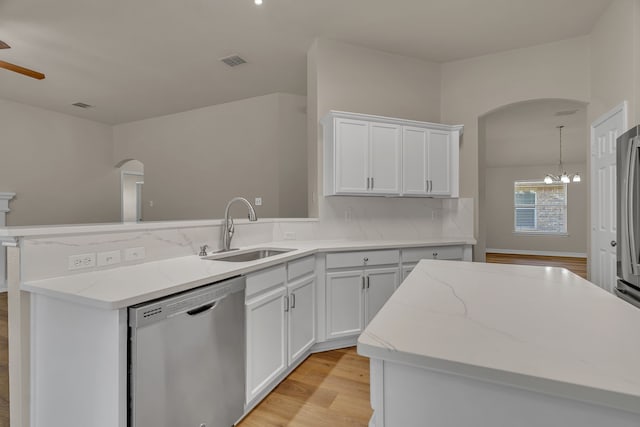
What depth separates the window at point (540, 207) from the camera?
26.3 ft

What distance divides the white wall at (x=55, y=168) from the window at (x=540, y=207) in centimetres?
997

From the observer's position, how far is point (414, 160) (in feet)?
10.9

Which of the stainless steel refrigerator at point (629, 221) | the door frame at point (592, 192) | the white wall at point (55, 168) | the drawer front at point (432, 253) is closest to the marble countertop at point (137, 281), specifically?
the drawer front at point (432, 253)

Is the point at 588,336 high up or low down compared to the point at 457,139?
down

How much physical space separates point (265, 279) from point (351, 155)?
1.64 meters

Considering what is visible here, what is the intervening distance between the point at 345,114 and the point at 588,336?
265 cm

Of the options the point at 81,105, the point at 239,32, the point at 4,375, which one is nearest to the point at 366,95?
the point at 239,32

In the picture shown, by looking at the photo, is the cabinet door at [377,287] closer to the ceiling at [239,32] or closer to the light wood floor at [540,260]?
the ceiling at [239,32]

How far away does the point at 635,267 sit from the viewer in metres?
1.59

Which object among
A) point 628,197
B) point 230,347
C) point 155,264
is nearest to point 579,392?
point 230,347

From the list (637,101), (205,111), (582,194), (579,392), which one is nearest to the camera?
(579,392)

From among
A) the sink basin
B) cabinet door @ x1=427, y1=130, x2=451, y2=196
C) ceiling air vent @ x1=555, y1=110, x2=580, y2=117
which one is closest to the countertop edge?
the sink basin

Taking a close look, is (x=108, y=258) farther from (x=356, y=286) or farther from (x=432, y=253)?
(x=432, y=253)

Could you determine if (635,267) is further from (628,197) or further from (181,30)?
(181,30)
